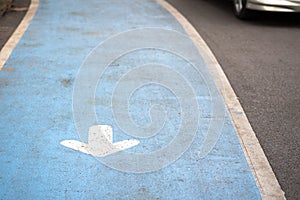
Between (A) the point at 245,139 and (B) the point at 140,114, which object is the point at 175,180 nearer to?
(A) the point at 245,139

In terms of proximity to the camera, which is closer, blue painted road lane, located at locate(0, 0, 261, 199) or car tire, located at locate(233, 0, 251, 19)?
blue painted road lane, located at locate(0, 0, 261, 199)

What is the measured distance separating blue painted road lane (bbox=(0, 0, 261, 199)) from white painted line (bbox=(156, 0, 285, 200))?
7cm

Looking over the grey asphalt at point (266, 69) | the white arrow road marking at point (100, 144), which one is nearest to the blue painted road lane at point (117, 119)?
the white arrow road marking at point (100, 144)

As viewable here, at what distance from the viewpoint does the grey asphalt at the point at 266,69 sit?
4.66m

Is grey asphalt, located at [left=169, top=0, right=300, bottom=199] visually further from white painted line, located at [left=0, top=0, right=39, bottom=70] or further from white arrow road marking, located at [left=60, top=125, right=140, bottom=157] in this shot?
white painted line, located at [left=0, top=0, right=39, bottom=70]

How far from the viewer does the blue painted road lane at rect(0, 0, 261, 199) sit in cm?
406

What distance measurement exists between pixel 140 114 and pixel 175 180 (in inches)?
55.2

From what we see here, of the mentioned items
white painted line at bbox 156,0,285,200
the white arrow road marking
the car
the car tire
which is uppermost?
the white arrow road marking

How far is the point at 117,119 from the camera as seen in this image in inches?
208

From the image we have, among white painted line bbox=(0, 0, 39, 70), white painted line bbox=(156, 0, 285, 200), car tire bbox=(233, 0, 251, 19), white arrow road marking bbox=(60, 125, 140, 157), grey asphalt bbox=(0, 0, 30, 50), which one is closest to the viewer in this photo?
white painted line bbox=(156, 0, 285, 200)

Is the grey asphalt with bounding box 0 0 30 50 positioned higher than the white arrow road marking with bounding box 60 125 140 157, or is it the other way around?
the white arrow road marking with bounding box 60 125 140 157

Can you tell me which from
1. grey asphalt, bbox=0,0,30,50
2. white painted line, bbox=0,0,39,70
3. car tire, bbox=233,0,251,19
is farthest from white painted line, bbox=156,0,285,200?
grey asphalt, bbox=0,0,30,50

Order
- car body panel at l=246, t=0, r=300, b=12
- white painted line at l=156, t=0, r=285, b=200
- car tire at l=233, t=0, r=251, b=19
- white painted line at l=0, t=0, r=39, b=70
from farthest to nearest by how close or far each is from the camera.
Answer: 1. car tire at l=233, t=0, r=251, b=19
2. car body panel at l=246, t=0, r=300, b=12
3. white painted line at l=0, t=0, r=39, b=70
4. white painted line at l=156, t=0, r=285, b=200

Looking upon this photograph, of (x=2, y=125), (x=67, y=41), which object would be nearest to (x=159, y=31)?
(x=67, y=41)
